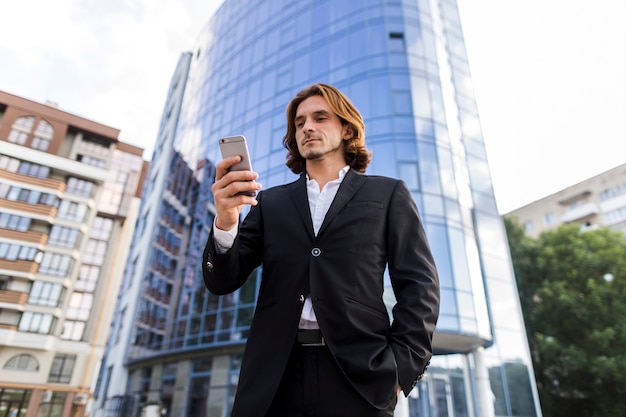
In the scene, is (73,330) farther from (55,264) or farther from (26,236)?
(26,236)

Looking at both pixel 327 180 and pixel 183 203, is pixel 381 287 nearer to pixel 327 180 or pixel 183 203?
pixel 327 180

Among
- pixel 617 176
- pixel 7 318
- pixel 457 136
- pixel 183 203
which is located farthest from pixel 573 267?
pixel 7 318

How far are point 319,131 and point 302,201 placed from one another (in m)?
0.44

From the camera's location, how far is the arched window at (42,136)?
3988 cm

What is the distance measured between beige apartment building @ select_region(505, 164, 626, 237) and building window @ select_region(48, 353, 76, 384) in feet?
144

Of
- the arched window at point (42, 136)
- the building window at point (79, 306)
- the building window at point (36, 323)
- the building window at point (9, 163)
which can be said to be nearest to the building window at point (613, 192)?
the building window at point (36, 323)

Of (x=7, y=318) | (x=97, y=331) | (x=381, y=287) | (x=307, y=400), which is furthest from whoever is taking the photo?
(x=97, y=331)

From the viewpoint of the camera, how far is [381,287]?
1.85 metres

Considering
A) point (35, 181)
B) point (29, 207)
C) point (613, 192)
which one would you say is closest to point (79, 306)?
point (29, 207)

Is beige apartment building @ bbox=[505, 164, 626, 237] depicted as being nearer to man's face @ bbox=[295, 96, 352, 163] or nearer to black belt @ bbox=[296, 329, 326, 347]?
man's face @ bbox=[295, 96, 352, 163]

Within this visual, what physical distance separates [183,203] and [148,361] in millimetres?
9892

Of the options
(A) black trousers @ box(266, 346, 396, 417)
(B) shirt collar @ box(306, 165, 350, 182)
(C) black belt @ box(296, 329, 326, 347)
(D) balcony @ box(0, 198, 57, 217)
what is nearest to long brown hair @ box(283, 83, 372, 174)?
(B) shirt collar @ box(306, 165, 350, 182)

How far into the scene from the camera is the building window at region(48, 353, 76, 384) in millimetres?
36656

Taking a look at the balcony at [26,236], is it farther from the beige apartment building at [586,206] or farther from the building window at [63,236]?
the beige apartment building at [586,206]
